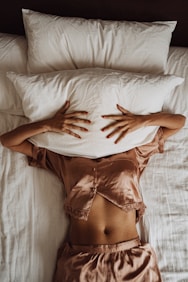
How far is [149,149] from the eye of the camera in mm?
1391

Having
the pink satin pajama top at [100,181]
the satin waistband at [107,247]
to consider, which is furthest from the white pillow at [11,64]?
the satin waistband at [107,247]

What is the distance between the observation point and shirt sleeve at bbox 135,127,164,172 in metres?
1.38

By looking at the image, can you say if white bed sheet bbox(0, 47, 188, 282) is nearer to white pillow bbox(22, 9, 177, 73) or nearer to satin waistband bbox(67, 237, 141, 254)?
satin waistband bbox(67, 237, 141, 254)

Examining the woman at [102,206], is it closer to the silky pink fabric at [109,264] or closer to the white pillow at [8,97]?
the silky pink fabric at [109,264]

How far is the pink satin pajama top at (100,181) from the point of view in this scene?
1276 millimetres

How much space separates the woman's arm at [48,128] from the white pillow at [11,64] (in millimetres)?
162

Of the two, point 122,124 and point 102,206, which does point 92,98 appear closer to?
point 122,124

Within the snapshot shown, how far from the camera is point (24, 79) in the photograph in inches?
52.2

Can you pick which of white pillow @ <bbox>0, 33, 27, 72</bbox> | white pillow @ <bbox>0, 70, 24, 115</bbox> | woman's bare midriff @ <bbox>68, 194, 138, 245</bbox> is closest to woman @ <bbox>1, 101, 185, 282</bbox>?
woman's bare midriff @ <bbox>68, 194, 138, 245</bbox>

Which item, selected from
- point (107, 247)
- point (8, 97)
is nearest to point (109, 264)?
point (107, 247)

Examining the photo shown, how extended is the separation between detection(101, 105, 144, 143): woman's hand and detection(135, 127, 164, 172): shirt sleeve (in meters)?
0.12

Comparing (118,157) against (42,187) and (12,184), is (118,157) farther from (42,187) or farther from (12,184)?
(12,184)

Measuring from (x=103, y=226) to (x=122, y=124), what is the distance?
0.36m

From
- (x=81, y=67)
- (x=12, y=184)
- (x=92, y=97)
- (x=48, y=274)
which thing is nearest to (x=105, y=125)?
(x=92, y=97)
